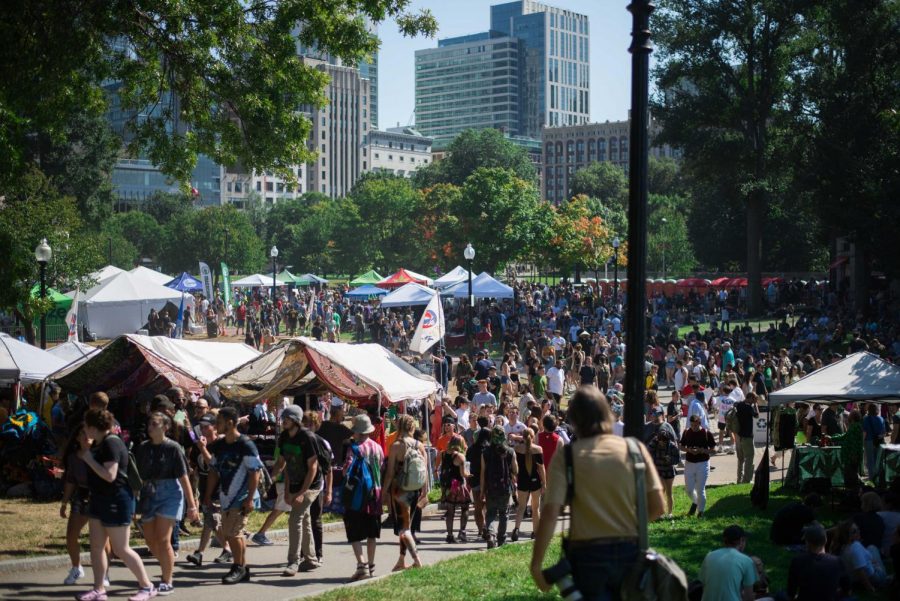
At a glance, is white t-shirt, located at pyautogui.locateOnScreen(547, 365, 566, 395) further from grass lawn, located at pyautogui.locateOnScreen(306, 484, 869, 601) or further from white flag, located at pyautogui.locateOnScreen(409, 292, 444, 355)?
grass lawn, located at pyautogui.locateOnScreen(306, 484, 869, 601)

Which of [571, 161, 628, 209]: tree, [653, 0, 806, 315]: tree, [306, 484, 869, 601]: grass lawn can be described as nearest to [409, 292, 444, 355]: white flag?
[306, 484, 869, 601]: grass lawn

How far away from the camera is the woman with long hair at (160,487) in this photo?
861cm

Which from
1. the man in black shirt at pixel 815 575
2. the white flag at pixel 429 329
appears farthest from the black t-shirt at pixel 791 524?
the white flag at pixel 429 329

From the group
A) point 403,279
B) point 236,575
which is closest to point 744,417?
point 236,575

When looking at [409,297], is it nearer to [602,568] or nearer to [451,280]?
[451,280]

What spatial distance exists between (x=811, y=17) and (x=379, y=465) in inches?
1715

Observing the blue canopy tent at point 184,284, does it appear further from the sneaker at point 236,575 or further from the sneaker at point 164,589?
the sneaker at point 164,589

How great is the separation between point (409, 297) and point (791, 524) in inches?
1022

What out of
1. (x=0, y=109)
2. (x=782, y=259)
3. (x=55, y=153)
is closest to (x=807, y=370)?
(x=0, y=109)

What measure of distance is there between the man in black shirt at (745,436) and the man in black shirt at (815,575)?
8.02 m

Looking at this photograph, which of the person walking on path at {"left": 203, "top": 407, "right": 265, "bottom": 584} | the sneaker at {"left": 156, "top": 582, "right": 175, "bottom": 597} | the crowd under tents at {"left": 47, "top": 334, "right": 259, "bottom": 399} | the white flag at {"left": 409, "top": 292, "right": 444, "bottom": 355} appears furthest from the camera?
the white flag at {"left": 409, "top": 292, "right": 444, "bottom": 355}

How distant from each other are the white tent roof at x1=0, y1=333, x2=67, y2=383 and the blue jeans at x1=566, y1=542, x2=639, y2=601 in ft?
45.6

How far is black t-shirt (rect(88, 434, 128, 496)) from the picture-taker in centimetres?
817

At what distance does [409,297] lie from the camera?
3616 centimetres
